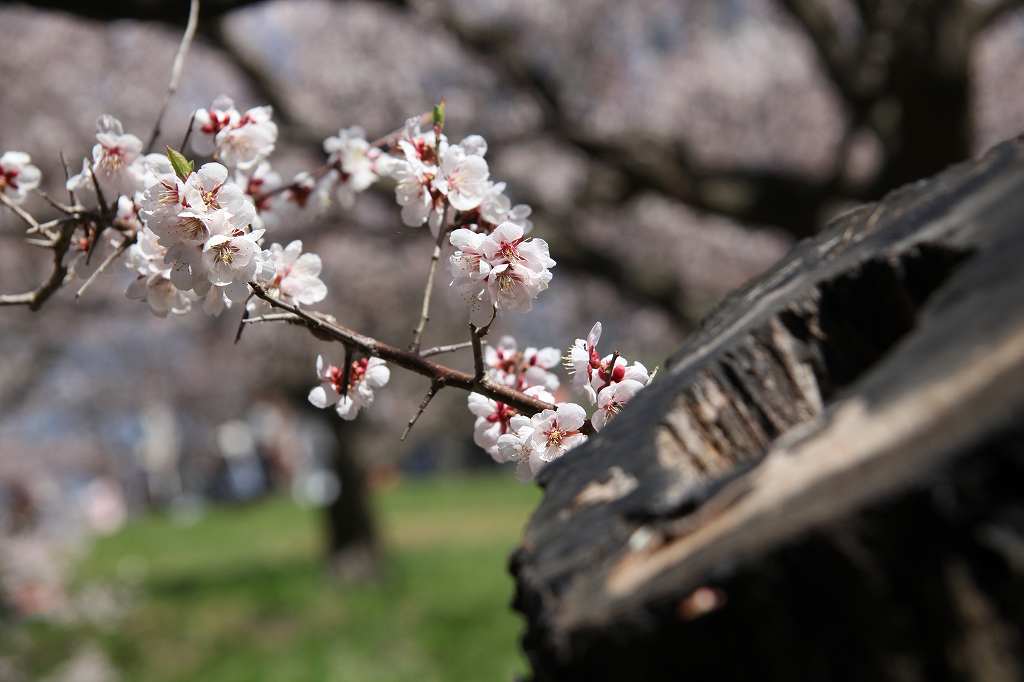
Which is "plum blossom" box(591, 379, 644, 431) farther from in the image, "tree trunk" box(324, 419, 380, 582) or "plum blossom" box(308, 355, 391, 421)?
"tree trunk" box(324, 419, 380, 582)

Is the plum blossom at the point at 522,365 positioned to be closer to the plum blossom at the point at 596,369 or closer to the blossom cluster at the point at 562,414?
the blossom cluster at the point at 562,414

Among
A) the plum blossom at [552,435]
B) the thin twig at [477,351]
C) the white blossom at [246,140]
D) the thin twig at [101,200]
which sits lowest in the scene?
the plum blossom at [552,435]

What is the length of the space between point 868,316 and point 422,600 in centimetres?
665

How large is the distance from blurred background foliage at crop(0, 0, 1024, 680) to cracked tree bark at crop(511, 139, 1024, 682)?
2313mm

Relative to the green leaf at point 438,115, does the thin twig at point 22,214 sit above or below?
above

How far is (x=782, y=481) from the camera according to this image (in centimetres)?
72

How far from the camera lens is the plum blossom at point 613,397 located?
129 cm

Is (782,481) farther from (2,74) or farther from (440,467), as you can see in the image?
(440,467)

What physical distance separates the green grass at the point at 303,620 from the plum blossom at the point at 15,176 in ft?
8.24

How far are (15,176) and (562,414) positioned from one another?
43.7 inches

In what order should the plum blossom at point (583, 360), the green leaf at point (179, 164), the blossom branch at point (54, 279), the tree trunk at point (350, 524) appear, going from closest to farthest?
the green leaf at point (179, 164), the plum blossom at point (583, 360), the blossom branch at point (54, 279), the tree trunk at point (350, 524)

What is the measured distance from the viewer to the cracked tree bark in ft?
2.03

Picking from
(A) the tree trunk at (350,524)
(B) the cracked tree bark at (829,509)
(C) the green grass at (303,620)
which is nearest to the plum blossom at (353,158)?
(B) the cracked tree bark at (829,509)

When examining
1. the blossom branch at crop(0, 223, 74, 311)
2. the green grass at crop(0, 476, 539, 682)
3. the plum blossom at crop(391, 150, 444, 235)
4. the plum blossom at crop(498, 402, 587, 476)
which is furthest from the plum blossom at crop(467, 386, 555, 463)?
A: the green grass at crop(0, 476, 539, 682)
